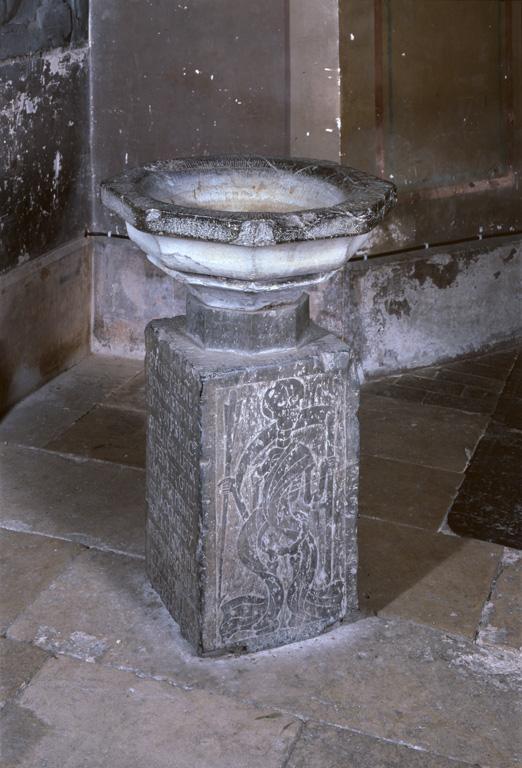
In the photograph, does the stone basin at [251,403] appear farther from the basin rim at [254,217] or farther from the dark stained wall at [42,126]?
the dark stained wall at [42,126]

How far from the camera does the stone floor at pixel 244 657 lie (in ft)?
10.2

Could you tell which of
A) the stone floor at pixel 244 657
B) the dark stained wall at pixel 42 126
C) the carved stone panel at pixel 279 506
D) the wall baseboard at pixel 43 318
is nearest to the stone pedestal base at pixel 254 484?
the carved stone panel at pixel 279 506

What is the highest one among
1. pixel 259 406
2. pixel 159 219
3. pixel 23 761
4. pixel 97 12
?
pixel 97 12

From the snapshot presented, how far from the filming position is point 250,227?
2953 millimetres

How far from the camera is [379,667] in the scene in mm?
3434

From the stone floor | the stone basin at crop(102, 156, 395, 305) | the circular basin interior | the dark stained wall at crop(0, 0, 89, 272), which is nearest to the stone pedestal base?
the stone floor

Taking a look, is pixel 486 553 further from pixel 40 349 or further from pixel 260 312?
pixel 40 349

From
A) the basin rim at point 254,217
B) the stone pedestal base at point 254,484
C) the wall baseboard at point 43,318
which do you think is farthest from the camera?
the wall baseboard at point 43,318

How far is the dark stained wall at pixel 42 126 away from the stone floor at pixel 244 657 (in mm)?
897

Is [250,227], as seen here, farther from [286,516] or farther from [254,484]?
[286,516]

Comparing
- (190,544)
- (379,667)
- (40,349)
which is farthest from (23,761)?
(40,349)

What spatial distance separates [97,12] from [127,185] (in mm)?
2174

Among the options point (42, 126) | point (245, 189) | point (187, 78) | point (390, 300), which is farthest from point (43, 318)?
point (245, 189)

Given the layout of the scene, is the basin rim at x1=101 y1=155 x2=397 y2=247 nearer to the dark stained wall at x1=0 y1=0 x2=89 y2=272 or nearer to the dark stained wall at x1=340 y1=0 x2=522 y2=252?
the dark stained wall at x1=0 y1=0 x2=89 y2=272
